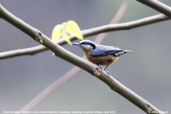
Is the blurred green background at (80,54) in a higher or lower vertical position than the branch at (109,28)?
higher

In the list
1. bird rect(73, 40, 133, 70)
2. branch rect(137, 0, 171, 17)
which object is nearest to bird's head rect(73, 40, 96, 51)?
bird rect(73, 40, 133, 70)

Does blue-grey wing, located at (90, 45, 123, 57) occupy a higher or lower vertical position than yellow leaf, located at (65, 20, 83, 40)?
higher

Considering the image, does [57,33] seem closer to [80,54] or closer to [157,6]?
[157,6]

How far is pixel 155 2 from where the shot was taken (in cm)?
80

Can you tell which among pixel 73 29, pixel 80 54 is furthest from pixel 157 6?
pixel 80 54

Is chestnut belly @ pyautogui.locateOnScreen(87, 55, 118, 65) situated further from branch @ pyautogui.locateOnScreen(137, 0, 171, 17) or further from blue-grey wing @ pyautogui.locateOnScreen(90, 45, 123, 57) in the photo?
branch @ pyautogui.locateOnScreen(137, 0, 171, 17)

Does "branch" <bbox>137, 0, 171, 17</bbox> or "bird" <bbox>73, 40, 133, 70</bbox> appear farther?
"bird" <bbox>73, 40, 133, 70</bbox>

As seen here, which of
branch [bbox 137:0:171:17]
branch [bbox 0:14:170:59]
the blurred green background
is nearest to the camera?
branch [bbox 137:0:171:17]

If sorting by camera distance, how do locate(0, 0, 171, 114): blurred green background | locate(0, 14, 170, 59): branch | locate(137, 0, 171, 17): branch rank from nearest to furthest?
locate(137, 0, 171, 17): branch
locate(0, 14, 170, 59): branch
locate(0, 0, 171, 114): blurred green background

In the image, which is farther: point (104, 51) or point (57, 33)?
point (104, 51)

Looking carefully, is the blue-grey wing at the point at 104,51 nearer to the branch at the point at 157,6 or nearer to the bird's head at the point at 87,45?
the bird's head at the point at 87,45

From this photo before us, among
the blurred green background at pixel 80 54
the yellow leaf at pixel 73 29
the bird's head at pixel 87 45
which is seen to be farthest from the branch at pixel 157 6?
the blurred green background at pixel 80 54

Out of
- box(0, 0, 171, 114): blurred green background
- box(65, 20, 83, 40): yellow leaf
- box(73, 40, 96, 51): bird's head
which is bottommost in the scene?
box(65, 20, 83, 40): yellow leaf

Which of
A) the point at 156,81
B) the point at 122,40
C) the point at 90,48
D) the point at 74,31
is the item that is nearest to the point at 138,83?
the point at 156,81
